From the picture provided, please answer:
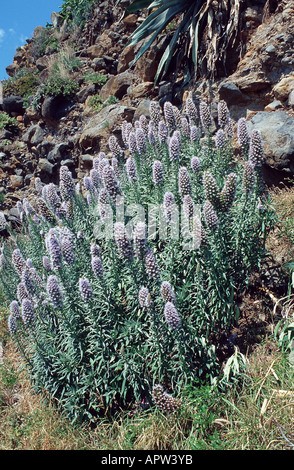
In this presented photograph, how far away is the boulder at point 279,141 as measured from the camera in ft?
19.0

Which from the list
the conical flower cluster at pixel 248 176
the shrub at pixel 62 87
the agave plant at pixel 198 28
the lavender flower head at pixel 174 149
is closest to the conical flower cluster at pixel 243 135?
the conical flower cluster at pixel 248 176

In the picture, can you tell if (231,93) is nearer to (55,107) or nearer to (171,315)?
(171,315)

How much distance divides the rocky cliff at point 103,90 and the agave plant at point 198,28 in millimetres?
275

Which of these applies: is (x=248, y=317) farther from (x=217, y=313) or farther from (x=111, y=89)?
(x=111, y=89)

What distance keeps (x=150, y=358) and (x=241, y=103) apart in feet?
18.3

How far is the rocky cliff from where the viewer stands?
22.5 feet

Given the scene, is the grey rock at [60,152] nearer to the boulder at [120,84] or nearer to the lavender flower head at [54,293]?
the boulder at [120,84]

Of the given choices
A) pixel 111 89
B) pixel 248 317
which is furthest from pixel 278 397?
pixel 111 89

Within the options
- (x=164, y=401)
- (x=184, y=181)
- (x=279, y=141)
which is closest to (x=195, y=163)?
(x=184, y=181)

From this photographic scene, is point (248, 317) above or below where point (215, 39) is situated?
below

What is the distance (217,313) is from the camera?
3734 millimetres

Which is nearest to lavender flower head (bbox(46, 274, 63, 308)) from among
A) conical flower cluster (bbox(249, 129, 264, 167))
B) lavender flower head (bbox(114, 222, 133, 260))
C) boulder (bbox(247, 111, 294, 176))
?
lavender flower head (bbox(114, 222, 133, 260))

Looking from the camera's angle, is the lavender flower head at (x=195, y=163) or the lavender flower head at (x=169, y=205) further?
the lavender flower head at (x=195, y=163)

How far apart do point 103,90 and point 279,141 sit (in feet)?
22.4
